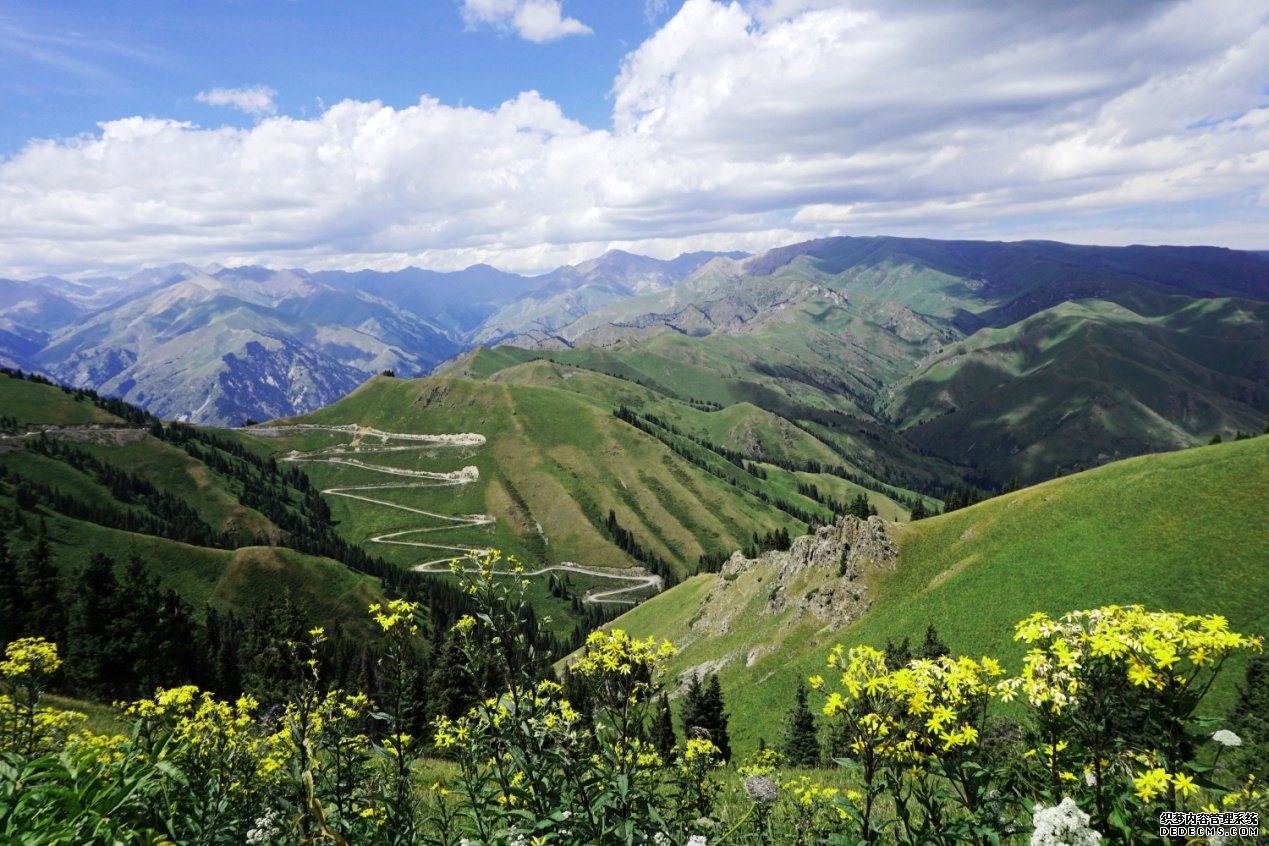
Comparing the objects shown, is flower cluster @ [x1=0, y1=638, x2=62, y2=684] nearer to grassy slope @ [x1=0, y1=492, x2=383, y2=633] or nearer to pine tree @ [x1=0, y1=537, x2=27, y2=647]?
pine tree @ [x1=0, y1=537, x2=27, y2=647]

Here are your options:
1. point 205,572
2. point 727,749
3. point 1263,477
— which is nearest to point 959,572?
point 1263,477

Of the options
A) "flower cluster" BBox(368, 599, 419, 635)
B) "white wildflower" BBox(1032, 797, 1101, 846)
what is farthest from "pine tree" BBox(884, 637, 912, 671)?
"flower cluster" BBox(368, 599, 419, 635)

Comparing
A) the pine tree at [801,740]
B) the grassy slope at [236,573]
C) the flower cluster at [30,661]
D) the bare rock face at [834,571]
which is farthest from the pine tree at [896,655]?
the grassy slope at [236,573]

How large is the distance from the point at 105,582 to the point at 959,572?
101 metres

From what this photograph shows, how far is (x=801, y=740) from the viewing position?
54312 mm

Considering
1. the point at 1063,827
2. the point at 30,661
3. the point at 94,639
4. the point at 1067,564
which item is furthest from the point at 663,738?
the point at 1067,564

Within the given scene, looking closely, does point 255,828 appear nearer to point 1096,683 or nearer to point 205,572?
point 1096,683

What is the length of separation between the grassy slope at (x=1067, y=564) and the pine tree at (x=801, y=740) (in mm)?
13805

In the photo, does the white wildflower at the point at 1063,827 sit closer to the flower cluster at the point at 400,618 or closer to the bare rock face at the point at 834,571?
the flower cluster at the point at 400,618

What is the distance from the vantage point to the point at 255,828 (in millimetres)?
7160

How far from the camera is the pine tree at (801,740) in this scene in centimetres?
5250

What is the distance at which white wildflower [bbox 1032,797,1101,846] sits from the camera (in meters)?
4.56

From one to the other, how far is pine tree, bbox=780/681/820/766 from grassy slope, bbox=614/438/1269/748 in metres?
13.8

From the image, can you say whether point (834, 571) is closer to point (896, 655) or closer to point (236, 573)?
point (896, 655)
